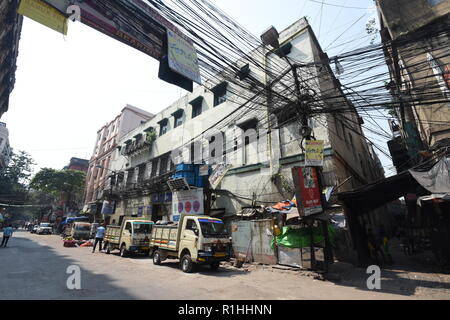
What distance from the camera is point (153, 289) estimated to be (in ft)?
20.4

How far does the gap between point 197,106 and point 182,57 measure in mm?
15844

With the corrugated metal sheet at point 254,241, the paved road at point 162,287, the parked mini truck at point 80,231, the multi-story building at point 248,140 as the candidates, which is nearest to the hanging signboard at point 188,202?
the multi-story building at point 248,140

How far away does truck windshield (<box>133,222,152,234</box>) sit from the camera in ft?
45.5

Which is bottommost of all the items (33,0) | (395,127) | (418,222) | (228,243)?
(228,243)

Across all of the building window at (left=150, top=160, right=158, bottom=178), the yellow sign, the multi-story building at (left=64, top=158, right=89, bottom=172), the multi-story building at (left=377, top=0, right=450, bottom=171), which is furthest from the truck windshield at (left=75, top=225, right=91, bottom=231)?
the multi-story building at (left=64, top=158, right=89, bottom=172)

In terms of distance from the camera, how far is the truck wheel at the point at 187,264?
29.9 ft

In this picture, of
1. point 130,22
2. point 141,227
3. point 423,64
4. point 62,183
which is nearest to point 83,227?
point 141,227

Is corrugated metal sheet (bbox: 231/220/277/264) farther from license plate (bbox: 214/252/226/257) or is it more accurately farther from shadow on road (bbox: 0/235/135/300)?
shadow on road (bbox: 0/235/135/300)

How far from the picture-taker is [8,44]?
15.9m

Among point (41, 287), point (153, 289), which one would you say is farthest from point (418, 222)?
point (41, 287)

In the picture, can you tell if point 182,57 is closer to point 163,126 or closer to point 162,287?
point 162,287

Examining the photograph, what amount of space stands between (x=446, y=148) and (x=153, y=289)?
12.6 metres
